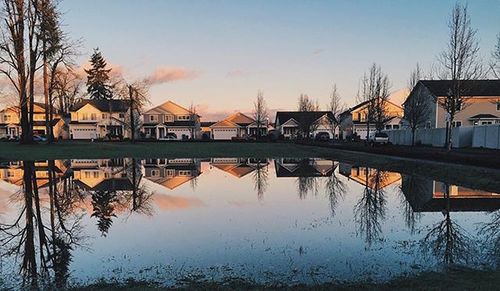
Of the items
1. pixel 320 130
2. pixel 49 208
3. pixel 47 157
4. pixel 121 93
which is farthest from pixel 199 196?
pixel 320 130

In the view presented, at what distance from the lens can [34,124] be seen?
85.2 meters

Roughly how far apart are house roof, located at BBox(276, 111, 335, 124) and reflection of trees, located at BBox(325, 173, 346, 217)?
48.7 meters

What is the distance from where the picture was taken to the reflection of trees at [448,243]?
7.58m

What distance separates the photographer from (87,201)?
14250 millimetres

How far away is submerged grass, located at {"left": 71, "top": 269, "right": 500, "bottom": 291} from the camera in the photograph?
5.72m

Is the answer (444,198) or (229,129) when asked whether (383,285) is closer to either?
(444,198)

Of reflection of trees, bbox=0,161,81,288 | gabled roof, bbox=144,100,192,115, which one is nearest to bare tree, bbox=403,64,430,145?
reflection of trees, bbox=0,161,81,288

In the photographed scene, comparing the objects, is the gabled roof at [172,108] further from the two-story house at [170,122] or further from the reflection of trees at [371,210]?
the reflection of trees at [371,210]

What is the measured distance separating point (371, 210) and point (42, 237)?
9717 millimetres

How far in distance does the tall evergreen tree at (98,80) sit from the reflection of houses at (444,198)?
95300 mm

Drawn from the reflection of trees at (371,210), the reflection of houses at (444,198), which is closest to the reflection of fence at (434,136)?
the reflection of trees at (371,210)

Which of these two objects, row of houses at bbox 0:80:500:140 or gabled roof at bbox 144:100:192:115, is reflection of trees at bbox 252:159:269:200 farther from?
gabled roof at bbox 144:100:192:115

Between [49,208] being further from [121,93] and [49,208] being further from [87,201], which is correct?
[121,93]

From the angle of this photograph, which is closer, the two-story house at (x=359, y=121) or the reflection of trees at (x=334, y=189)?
the reflection of trees at (x=334, y=189)
